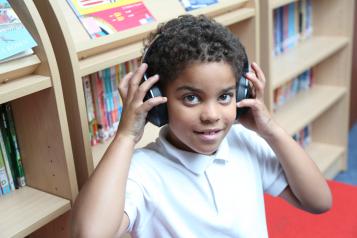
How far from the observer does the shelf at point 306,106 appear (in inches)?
86.8

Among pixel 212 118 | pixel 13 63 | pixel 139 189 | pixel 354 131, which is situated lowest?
pixel 354 131

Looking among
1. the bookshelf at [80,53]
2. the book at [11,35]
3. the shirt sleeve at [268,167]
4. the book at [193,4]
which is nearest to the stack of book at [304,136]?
the book at [193,4]

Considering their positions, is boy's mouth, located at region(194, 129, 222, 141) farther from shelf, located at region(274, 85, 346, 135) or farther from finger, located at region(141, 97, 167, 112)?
shelf, located at region(274, 85, 346, 135)

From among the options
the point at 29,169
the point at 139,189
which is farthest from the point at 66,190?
the point at 139,189

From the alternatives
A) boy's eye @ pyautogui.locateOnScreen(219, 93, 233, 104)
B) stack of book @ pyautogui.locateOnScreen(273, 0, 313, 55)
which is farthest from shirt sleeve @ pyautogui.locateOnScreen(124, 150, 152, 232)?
stack of book @ pyautogui.locateOnScreen(273, 0, 313, 55)

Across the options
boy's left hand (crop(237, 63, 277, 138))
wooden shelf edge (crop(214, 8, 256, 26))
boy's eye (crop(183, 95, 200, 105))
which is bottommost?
boy's left hand (crop(237, 63, 277, 138))

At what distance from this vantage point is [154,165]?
0.96 m

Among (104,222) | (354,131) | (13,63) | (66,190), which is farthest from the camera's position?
(354,131)

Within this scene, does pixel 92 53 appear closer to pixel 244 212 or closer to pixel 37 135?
pixel 37 135

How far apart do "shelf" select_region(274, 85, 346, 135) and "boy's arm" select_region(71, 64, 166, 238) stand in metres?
1.33

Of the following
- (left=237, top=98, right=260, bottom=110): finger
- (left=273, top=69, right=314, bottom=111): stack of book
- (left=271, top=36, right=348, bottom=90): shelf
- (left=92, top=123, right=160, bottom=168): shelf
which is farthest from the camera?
(left=273, top=69, right=314, bottom=111): stack of book

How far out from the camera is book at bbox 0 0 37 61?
0.94 m

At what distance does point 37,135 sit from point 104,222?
0.34m

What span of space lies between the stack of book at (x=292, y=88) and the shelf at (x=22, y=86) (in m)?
1.52
